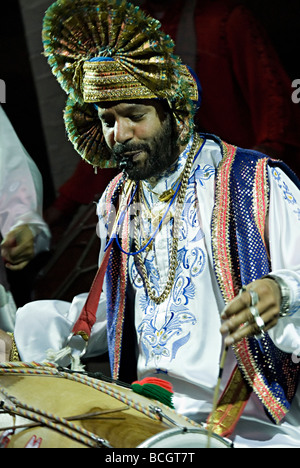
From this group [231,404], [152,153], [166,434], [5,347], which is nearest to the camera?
[166,434]

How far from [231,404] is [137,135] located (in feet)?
2.83

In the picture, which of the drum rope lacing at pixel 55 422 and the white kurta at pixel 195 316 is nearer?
the drum rope lacing at pixel 55 422

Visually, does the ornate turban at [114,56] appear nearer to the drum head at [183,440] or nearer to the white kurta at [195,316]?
the white kurta at [195,316]

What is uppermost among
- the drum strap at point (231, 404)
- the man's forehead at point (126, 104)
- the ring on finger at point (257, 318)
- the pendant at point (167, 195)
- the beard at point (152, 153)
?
the man's forehead at point (126, 104)

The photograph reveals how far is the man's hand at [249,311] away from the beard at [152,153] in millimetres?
646

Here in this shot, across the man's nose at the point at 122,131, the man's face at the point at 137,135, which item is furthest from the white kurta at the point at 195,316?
the man's nose at the point at 122,131

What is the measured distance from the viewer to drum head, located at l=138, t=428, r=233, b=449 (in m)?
1.53

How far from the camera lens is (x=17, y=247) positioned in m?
2.93

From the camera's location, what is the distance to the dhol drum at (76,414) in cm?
161

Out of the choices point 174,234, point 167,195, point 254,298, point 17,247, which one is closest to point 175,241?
point 174,234

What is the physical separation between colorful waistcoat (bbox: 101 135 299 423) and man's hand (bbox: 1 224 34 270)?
2.63ft

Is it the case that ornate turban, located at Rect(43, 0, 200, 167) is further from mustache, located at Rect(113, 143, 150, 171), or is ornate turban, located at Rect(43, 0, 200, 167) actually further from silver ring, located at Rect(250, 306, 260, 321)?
silver ring, located at Rect(250, 306, 260, 321)

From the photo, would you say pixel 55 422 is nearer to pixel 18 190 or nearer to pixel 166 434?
pixel 166 434

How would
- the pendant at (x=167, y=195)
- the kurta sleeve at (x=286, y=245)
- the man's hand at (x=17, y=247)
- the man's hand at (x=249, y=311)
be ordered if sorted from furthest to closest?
the man's hand at (x=17, y=247) < the pendant at (x=167, y=195) < the kurta sleeve at (x=286, y=245) < the man's hand at (x=249, y=311)
